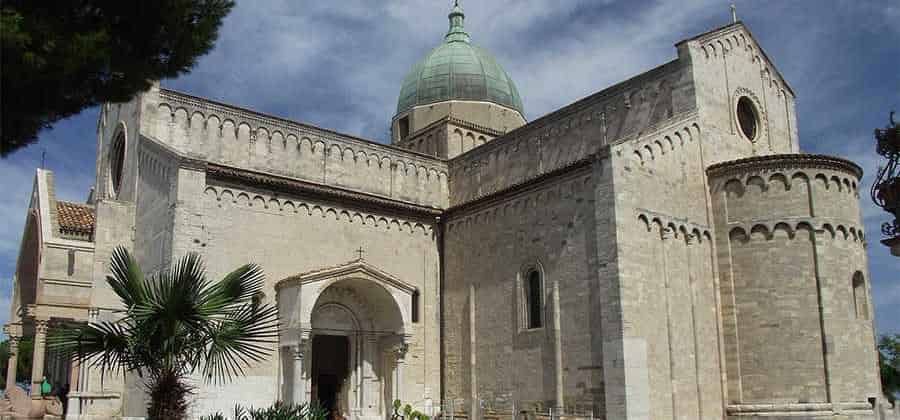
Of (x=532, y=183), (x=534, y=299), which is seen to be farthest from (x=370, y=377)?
(x=532, y=183)

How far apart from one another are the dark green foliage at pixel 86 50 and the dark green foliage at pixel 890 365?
121 feet

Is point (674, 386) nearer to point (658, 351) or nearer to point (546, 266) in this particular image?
point (658, 351)

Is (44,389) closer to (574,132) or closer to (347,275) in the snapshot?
(347,275)

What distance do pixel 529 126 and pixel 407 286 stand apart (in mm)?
6690

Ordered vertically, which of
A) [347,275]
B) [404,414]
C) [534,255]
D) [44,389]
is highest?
[534,255]

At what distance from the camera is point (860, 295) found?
21266mm

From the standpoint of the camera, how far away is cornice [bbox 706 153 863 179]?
20766 mm

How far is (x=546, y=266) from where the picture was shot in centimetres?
2141

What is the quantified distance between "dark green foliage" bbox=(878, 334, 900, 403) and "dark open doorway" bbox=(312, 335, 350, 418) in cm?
2629

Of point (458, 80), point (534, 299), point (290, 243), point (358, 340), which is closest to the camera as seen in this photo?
point (534, 299)

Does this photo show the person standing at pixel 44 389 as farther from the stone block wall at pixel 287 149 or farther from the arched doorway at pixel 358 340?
the stone block wall at pixel 287 149

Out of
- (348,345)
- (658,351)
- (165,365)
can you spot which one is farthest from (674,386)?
(165,365)

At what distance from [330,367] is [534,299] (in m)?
6.20

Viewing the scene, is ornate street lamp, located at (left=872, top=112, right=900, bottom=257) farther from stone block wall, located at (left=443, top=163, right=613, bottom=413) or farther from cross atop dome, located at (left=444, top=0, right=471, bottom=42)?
cross atop dome, located at (left=444, top=0, right=471, bottom=42)
